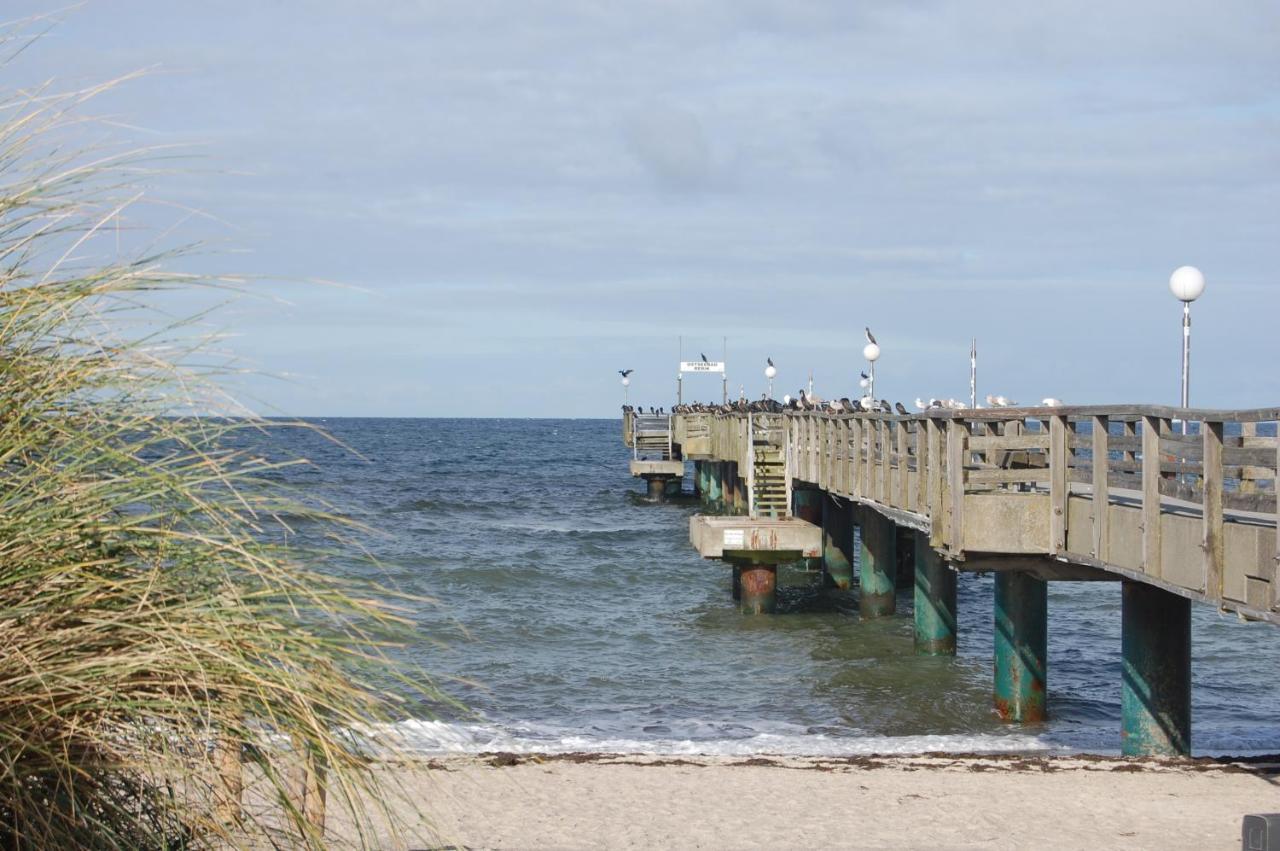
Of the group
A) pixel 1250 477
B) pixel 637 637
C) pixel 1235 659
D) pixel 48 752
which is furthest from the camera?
pixel 637 637

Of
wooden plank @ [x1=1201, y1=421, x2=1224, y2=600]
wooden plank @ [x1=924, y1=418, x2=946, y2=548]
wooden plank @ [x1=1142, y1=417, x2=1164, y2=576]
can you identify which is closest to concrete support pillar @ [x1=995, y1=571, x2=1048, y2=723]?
wooden plank @ [x1=924, y1=418, x2=946, y2=548]

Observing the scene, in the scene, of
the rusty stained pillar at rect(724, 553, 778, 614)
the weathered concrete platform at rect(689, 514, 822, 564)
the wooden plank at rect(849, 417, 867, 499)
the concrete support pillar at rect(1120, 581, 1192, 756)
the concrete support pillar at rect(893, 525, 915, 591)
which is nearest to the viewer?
the concrete support pillar at rect(1120, 581, 1192, 756)

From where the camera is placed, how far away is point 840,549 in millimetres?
25344

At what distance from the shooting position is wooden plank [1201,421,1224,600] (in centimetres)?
755

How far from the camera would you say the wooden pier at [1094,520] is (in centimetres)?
760

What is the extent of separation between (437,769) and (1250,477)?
564cm

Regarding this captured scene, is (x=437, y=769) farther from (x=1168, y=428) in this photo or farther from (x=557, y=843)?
(x=1168, y=428)

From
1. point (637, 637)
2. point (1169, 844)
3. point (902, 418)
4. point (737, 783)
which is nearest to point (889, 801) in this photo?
point (737, 783)

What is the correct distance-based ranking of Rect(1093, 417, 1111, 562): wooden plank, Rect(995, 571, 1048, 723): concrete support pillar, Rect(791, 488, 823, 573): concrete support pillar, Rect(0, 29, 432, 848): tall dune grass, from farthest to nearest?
1. Rect(791, 488, 823, 573): concrete support pillar
2. Rect(995, 571, 1048, 723): concrete support pillar
3. Rect(1093, 417, 1111, 562): wooden plank
4. Rect(0, 29, 432, 848): tall dune grass

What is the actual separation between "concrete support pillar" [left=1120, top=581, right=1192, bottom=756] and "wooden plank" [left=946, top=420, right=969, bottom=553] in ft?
4.68

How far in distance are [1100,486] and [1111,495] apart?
2304 mm

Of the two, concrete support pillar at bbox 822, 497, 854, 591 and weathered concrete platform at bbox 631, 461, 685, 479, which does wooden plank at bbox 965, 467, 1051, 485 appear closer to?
concrete support pillar at bbox 822, 497, 854, 591

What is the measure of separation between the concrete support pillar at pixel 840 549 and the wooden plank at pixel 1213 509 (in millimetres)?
17131

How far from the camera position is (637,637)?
782 inches
